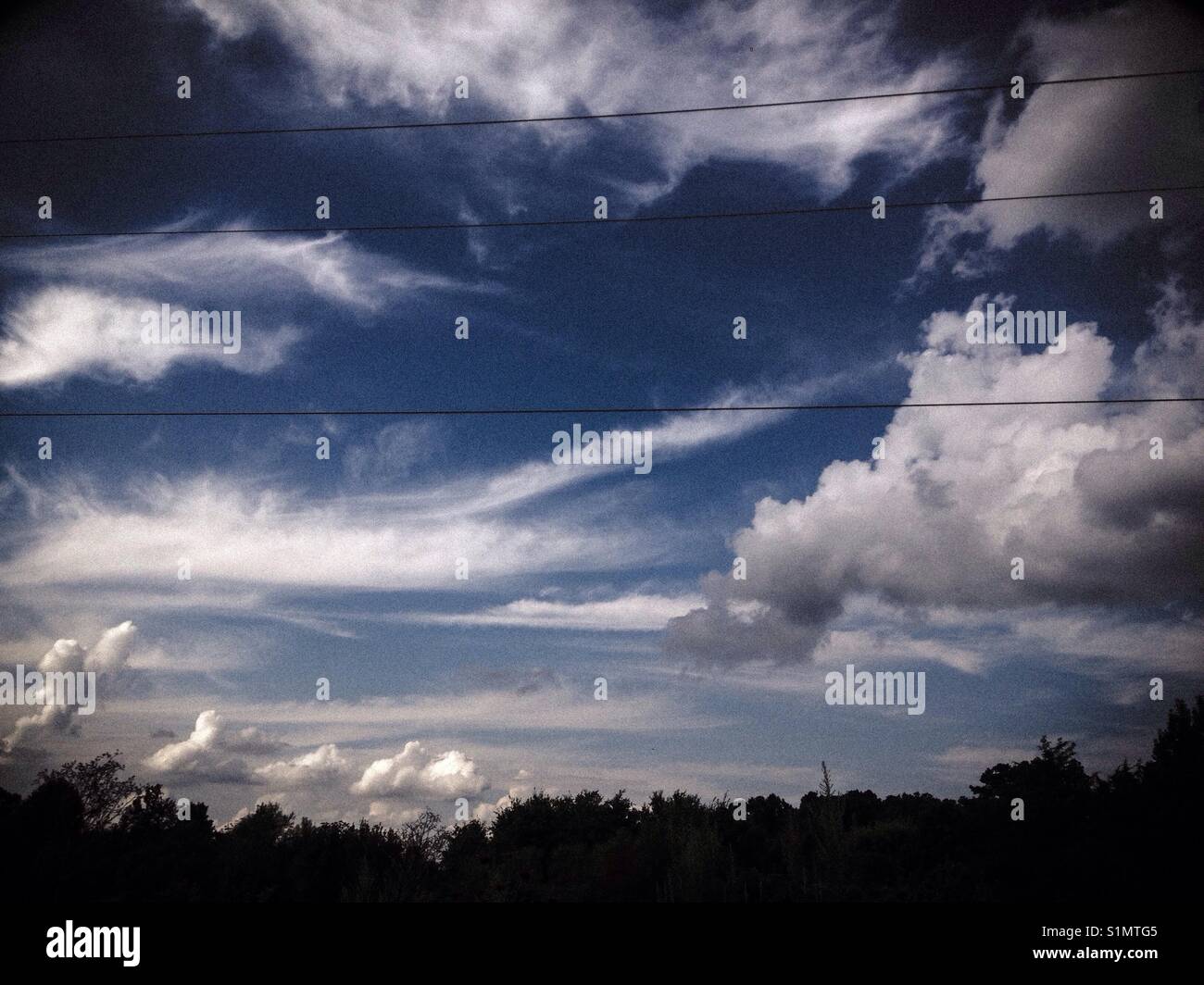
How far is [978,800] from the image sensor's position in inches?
348

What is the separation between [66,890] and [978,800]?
9.50m
